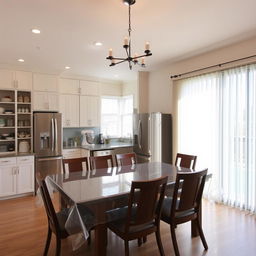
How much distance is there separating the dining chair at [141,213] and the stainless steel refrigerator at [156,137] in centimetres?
243

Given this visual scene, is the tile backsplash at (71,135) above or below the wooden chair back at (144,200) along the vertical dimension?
above

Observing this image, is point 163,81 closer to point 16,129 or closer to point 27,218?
point 16,129

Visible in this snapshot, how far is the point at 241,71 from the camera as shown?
349 cm

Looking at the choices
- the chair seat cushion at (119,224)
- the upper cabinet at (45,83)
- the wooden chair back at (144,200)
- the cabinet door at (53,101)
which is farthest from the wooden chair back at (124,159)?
the upper cabinet at (45,83)

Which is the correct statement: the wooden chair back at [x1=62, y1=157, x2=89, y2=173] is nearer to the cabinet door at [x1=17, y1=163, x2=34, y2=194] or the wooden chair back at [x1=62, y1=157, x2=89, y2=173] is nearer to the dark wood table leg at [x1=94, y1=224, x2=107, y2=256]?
the dark wood table leg at [x1=94, y1=224, x2=107, y2=256]

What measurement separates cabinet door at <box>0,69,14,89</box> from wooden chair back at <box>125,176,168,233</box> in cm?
392

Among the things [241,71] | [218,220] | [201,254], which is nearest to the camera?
[201,254]

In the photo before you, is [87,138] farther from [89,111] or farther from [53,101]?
[53,101]

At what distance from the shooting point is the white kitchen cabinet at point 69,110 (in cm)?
556

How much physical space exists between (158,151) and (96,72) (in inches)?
100

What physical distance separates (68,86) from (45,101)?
874 mm

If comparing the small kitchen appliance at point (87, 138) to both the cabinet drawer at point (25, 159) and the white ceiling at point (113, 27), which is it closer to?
the cabinet drawer at point (25, 159)

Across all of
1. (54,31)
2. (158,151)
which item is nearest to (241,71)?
(158,151)

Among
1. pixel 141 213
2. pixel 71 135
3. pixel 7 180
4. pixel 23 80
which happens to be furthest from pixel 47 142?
pixel 141 213
